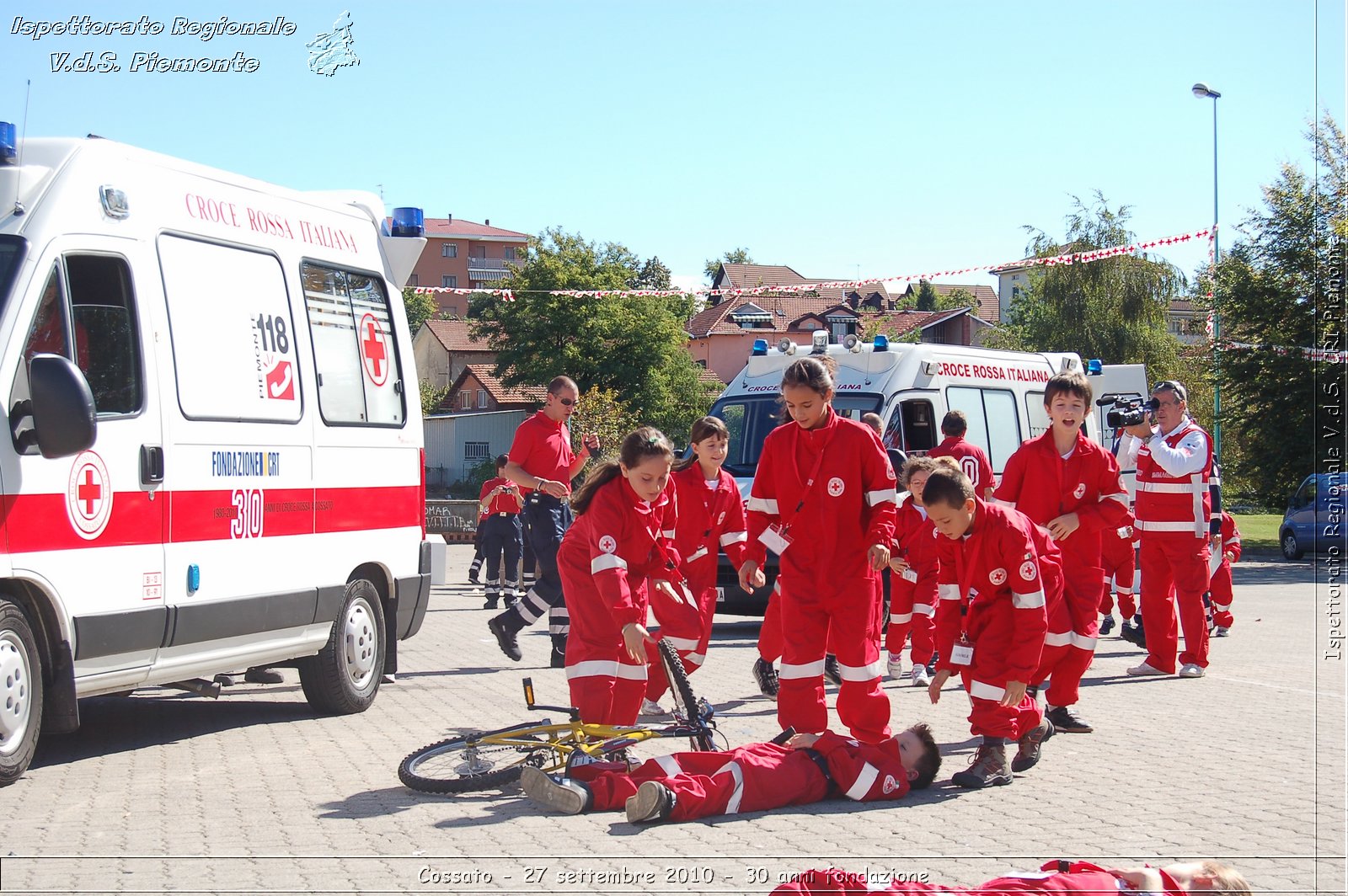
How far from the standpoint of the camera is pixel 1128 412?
42.1 feet

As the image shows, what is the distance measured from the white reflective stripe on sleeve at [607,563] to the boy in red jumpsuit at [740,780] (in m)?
0.98

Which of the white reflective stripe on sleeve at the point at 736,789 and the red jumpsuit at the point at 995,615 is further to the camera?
the red jumpsuit at the point at 995,615

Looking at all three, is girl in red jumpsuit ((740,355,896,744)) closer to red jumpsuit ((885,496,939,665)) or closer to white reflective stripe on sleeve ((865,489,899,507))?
white reflective stripe on sleeve ((865,489,899,507))

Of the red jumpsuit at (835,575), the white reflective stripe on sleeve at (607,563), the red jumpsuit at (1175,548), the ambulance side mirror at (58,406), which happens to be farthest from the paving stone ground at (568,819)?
the ambulance side mirror at (58,406)

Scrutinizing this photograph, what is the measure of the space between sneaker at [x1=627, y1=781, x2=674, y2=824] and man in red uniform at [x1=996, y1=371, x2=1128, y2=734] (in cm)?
292

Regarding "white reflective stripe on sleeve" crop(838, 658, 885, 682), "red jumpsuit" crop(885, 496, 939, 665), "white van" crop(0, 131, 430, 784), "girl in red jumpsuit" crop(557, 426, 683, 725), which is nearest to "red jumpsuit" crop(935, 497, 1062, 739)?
"white reflective stripe on sleeve" crop(838, 658, 885, 682)

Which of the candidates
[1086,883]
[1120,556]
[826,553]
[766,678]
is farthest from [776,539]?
[1120,556]

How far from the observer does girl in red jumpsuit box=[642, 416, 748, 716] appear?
8016mm

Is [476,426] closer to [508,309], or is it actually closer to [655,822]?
[508,309]

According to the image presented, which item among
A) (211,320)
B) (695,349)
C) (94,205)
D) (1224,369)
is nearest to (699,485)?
(211,320)

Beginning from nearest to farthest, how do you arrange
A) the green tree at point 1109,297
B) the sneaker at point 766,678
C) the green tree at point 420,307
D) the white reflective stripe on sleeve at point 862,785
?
the white reflective stripe on sleeve at point 862,785 < the sneaker at point 766,678 < the green tree at point 1109,297 < the green tree at point 420,307

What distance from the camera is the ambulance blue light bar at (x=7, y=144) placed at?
21.0 ft

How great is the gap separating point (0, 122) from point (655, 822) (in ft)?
14.8

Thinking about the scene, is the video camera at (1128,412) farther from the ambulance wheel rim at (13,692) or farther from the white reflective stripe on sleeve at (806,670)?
the ambulance wheel rim at (13,692)
